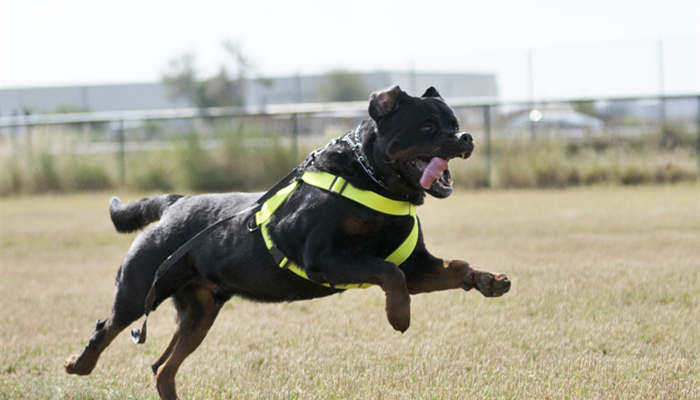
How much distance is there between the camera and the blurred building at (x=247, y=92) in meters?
25.2

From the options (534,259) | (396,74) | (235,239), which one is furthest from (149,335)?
(396,74)

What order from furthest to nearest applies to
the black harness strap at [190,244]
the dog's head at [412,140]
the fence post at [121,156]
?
the fence post at [121,156] < the black harness strap at [190,244] < the dog's head at [412,140]

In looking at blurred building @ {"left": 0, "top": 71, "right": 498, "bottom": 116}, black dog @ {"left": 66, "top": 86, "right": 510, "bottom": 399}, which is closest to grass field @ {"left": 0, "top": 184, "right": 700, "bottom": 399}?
black dog @ {"left": 66, "top": 86, "right": 510, "bottom": 399}

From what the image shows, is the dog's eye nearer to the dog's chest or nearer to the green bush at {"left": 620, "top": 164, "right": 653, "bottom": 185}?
the dog's chest

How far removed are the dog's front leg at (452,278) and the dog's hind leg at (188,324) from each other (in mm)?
1285

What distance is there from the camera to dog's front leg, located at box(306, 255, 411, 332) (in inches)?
160

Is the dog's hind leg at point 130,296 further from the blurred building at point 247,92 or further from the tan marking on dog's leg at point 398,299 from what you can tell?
the blurred building at point 247,92

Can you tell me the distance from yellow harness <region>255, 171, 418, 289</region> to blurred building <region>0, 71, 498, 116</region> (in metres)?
19.8

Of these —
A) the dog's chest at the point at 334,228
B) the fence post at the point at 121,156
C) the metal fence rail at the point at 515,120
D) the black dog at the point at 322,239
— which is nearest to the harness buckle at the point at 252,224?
the black dog at the point at 322,239

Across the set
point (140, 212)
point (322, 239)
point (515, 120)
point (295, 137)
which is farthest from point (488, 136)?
point (322, 239)

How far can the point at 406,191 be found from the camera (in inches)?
171

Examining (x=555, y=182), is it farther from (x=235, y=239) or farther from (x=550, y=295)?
(x=235, y=239)

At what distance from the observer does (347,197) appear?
4.27m

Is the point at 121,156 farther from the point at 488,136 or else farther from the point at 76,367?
the point at 76,367
